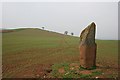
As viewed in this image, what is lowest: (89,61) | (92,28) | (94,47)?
(89,61)

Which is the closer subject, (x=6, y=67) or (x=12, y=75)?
(x=12, y=75)

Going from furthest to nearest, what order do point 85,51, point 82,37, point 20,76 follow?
1. point 82,37
2. point 85,51
3. point 20,76

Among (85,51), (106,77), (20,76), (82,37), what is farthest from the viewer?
(82,37)

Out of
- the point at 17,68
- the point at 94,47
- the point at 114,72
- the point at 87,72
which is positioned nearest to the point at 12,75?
the point at 17,68

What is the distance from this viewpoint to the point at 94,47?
14.2 meters

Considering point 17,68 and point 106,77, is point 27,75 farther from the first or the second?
point 106,77

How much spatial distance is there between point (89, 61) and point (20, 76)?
549cm

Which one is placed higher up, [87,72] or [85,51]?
[85,51]

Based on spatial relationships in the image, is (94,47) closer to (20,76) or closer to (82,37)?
(82,37)

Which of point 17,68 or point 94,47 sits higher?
point 94,47

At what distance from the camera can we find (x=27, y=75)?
43.4ft

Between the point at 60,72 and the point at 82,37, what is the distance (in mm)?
3693

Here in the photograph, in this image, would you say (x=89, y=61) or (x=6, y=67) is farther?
(x=6, y=67)

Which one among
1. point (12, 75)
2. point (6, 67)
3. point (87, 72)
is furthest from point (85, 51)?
point (6, 67)
